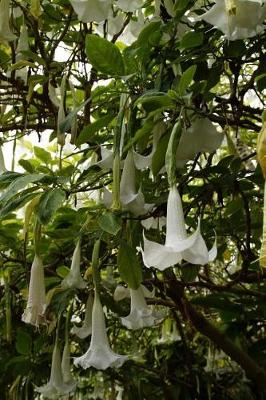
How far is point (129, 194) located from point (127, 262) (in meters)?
0.13

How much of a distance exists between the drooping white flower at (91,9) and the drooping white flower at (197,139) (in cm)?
26

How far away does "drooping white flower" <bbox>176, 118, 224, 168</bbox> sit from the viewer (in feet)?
3.08

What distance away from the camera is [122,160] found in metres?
0.94

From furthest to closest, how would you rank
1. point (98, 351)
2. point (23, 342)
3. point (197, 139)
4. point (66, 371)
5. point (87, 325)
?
point (23, 342), point (66, 371), point (87, 325), point (98, 351), point (197, 139)

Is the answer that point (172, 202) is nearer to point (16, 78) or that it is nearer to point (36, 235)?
point (36, 235)

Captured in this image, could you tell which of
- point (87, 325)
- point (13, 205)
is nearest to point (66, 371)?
point (87, 325)

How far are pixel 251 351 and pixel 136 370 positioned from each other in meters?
0.42

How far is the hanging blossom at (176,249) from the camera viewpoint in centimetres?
71

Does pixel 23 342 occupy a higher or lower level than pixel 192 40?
lower

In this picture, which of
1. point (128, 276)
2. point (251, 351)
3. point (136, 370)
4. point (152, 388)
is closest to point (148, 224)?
point (128, 276)

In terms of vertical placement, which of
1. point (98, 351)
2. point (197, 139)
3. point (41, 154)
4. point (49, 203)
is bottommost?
point (98, 351)

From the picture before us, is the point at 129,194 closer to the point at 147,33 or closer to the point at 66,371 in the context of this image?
the point at 147,33

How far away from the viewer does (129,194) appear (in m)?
0.89

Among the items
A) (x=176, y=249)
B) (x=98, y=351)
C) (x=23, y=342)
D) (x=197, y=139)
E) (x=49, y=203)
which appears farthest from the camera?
(x=23, y=342)
